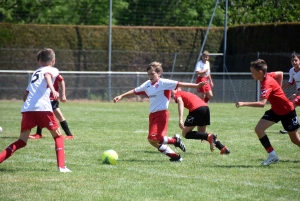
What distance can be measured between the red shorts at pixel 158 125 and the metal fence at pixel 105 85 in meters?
16.8

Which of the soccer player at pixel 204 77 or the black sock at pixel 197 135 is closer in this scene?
the black sock at pixel 197 135

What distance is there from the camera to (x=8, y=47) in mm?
28156

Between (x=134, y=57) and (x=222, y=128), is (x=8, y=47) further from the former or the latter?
(x=222, y=128)

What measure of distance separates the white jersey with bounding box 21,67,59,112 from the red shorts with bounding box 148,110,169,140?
1840mm

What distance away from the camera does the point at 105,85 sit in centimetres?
2670

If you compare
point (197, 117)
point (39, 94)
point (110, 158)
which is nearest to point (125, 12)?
point (197, 117)

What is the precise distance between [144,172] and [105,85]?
61.8ft

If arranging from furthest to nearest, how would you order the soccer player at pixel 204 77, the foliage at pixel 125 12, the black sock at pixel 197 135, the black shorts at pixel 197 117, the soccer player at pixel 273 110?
the foliage at pixel 125 12 < the soccer player at pixel 204 77 < the black shorts at pixel 197 117 < the black sock at pixel 197 135 < the soccer player at pixel 273 110

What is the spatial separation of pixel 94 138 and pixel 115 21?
70.7 feet

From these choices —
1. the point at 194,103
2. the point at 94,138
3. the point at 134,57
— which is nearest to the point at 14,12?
the point at 134,57

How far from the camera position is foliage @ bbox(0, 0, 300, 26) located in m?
31.7

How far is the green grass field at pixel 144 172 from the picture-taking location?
652 centimetres

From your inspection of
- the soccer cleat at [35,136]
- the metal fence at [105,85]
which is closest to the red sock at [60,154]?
the soccer cleat at [35,136]

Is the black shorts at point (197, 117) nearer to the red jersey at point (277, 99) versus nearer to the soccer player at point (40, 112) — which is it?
the red jersey at point (277, 99)
